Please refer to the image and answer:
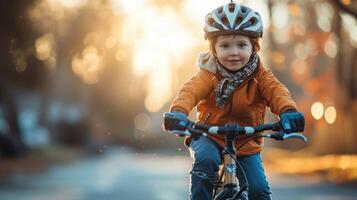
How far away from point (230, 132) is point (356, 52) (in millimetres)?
20902

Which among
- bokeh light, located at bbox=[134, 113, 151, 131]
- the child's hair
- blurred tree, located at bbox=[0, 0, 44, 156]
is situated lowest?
the child's hair

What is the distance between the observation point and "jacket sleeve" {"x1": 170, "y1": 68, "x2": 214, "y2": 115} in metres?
5.35

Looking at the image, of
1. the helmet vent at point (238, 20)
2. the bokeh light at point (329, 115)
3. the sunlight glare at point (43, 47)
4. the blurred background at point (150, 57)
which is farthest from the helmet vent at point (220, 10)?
the bokeh light at point (329, 115)

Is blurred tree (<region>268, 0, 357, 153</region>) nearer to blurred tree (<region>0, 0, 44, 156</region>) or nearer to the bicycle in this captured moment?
blurred tree (<region>0, 0, 44, 156</region>)

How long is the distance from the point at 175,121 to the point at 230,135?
1.10 ft

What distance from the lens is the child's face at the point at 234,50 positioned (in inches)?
216

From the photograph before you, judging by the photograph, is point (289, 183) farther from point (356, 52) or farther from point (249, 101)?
point (249, 101)

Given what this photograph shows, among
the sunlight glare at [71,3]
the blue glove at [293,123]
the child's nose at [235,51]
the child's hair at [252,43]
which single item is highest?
the sunlight glare at [71,3]

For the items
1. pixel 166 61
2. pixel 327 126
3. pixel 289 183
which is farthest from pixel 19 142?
pixel 166 61

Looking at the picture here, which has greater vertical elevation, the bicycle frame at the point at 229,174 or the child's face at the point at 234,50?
the child's face at the point at 234,50

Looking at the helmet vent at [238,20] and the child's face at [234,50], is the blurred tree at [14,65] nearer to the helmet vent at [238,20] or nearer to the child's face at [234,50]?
the child's face at [234,50]

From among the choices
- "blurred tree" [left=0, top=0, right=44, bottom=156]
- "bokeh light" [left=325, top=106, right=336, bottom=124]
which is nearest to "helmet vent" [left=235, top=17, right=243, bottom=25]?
"blurred tree" [left=0, top=0, right=44, bottom=156]

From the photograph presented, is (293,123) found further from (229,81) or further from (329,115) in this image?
(329,115)

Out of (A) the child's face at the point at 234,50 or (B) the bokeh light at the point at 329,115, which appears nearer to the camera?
(A) the child's face at the point at 234,50
